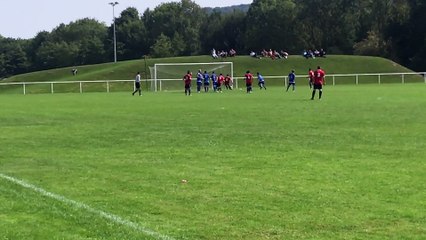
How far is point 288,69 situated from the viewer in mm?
82812

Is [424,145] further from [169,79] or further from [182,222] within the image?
[169,79]

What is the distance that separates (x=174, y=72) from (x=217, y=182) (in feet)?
192

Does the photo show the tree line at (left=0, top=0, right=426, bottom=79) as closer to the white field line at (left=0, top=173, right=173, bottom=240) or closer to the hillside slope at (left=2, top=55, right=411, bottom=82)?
the hillside slope at (left=2, top=55, right=411, bottom=82)

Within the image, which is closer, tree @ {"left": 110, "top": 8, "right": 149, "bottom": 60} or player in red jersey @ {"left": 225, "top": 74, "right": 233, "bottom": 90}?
player in red jersey @ {"left": 225, "top": 74, "right": 233, "bottom": 90}

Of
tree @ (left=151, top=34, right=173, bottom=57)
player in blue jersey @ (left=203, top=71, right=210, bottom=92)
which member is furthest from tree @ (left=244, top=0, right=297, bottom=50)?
player in blue jersey @ (left=203, top=71, right=210, bottom=92)

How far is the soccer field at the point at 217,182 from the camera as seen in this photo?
781 cm

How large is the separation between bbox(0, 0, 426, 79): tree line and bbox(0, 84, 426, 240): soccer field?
8017cm

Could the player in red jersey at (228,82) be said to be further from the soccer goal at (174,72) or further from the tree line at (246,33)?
the tree line at (246,33)

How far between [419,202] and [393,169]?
283cm

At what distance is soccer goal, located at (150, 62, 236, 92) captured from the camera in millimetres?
65688

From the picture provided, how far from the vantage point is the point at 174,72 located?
68938 millimetres

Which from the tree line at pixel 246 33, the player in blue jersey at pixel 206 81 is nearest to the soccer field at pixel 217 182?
the player in blue jersey at pixel 206 81

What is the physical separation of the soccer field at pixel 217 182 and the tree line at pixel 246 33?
80.2m

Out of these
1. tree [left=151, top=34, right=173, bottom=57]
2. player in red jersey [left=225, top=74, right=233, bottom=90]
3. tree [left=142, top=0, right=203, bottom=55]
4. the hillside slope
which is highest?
tree [left=142, top=0, right=203, bottom=55]
